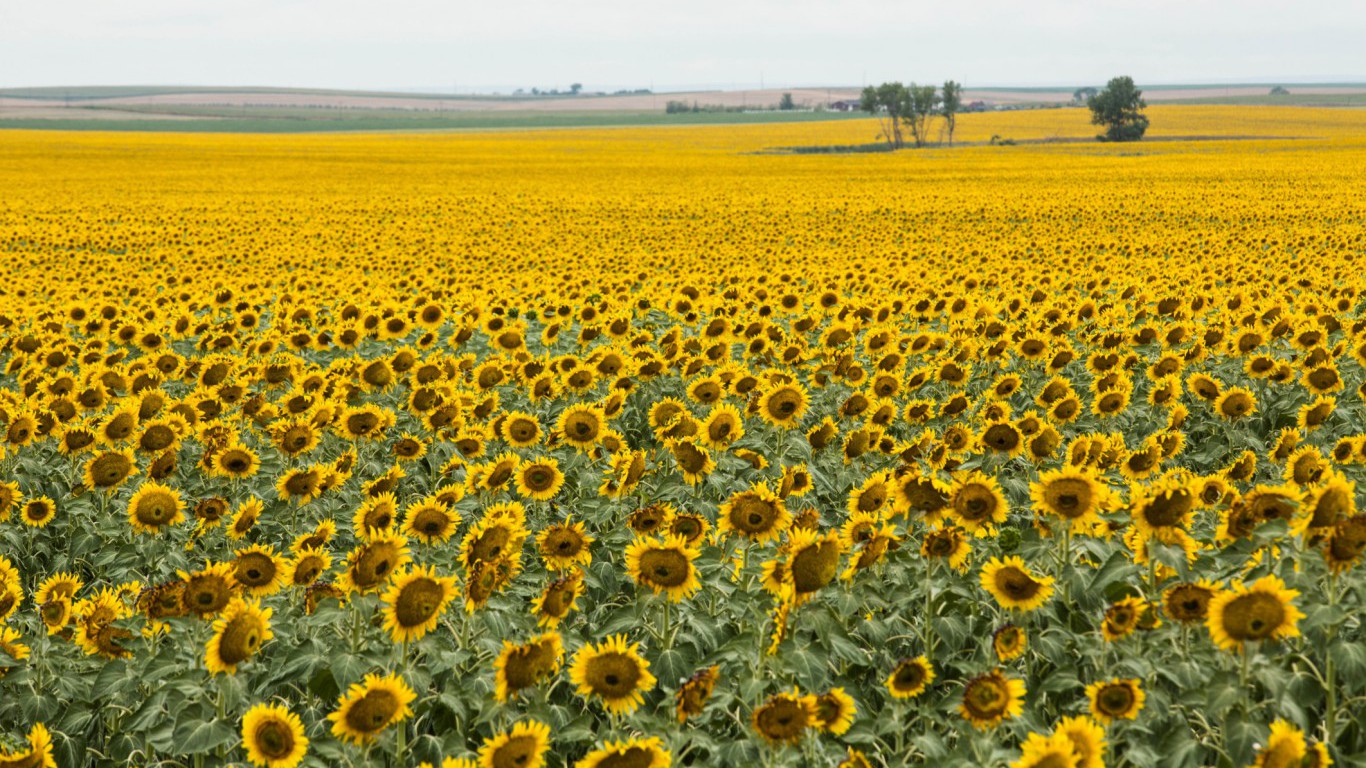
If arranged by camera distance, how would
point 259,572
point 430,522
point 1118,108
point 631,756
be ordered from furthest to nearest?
1. point 1118,108
2. point 430,522
3. point 259,572
4. point 631,756

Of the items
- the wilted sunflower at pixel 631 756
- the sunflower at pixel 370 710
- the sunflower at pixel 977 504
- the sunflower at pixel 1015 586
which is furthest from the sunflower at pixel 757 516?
the sunflower at pixel 370 710

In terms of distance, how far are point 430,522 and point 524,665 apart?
51.4 inches

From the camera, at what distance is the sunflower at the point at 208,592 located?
3.42 metres

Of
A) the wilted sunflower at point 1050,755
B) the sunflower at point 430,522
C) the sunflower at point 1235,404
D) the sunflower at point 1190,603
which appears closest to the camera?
the wilted sunflower at point 1050,755

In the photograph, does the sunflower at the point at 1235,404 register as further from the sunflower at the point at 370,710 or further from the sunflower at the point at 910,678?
the sunflower at the point at 370,710

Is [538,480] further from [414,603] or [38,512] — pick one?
[38,512]

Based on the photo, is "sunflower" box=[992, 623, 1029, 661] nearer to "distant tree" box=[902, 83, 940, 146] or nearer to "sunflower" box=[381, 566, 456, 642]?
"sunflower" box=[381, 566, 456, 642]

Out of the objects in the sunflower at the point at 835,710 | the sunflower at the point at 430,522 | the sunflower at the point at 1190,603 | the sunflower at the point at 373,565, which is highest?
the sunflower at the point at 1190,603

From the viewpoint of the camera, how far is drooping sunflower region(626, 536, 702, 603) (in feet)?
11.6

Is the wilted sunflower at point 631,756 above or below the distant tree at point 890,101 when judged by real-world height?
below

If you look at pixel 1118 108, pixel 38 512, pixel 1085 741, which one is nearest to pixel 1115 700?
pixel 1085 741

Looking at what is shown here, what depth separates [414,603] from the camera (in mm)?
3369

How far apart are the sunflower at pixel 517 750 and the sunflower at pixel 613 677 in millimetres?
248

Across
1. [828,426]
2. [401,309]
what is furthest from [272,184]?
[828,426]
